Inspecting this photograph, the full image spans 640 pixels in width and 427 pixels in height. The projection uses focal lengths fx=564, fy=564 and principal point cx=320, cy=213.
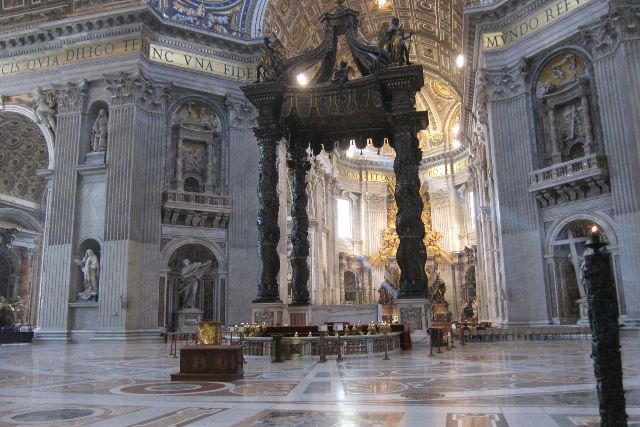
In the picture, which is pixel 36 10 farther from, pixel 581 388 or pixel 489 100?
pixel 581 388

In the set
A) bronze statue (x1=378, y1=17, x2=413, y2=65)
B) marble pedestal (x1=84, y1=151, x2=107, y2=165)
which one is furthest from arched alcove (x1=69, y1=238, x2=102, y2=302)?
bronze statue (x1=378, y1=17, x2=413, y2=65)

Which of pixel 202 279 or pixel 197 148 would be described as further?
pixel 197 148

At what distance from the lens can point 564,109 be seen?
17047 mm

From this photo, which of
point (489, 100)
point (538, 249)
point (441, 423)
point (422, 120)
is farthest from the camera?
point (489, 100)

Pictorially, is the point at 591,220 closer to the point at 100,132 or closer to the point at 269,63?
the point at 269,63

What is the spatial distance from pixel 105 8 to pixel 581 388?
18.5 meters

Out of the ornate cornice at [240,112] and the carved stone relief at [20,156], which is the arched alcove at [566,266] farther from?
the carved stone relief at [20,156]

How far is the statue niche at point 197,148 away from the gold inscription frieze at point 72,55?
8.54ft

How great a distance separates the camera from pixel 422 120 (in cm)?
1227

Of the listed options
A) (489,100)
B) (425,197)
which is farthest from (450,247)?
(489,100)

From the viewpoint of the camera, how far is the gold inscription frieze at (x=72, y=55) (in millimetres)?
18359

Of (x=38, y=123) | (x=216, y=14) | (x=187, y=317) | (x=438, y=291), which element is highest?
(x=216, y=14)

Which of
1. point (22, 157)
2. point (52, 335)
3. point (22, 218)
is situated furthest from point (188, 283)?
point (22, 218)

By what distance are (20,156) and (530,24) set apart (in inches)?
761
